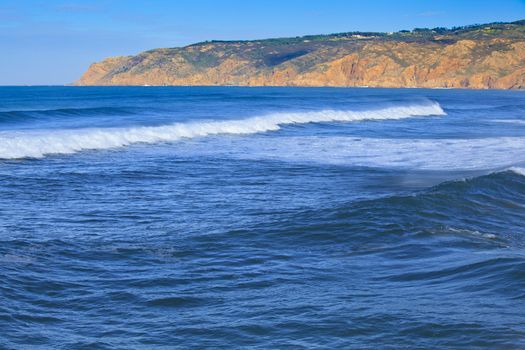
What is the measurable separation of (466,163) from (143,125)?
686 inches

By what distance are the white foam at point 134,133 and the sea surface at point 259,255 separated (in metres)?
2.27

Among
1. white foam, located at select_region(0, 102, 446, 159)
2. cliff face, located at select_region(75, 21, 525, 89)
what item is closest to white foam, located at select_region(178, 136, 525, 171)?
white foam, located at select_region(0, 102, 446, 159)

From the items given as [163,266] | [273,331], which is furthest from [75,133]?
[273,331]

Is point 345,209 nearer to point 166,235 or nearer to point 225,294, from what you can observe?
point 166,235

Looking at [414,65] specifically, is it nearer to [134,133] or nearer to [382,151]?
[134,133]

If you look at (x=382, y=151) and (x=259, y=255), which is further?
(x=382, y=151)

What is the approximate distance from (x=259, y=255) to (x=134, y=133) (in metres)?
20.8

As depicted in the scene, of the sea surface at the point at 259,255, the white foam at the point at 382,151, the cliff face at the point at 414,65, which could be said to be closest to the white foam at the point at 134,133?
the sea surface at the point at 259,255

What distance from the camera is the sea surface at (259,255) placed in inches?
250

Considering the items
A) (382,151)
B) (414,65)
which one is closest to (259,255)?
(382,151)

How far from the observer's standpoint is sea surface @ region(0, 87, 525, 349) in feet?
20.9

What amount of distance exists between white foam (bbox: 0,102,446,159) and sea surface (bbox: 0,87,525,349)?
227 centimetres

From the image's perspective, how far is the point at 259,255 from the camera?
9227 millimetres

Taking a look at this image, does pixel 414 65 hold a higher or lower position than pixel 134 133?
higher
